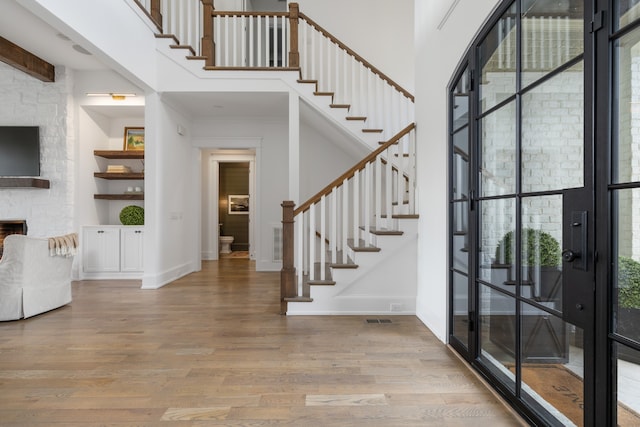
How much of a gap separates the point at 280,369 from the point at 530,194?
183 cm

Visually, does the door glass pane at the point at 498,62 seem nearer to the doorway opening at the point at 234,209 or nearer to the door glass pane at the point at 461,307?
the door glass pane at the point at 461,307

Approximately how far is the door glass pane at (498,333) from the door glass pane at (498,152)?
2.05 feet

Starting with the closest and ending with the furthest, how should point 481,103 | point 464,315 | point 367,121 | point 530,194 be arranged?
point 530,194 < point 481,103 < point 464,315 < point 367,121

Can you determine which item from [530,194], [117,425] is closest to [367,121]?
[530,194]

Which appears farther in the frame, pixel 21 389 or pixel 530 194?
Result: pixel 21 389

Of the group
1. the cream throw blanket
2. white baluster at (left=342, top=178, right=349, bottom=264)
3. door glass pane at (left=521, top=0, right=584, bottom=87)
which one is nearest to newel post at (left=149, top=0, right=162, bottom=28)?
the cream throw blanket

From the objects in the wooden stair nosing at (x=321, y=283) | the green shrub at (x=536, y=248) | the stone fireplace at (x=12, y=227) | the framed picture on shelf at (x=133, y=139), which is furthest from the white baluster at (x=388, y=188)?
the stone fireplace at (x=12, y=227)

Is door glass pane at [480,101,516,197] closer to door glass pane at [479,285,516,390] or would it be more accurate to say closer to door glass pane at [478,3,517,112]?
door glass pane at [478,3,517,112]

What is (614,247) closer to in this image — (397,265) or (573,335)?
(573,335)

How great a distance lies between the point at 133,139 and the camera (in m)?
6.11

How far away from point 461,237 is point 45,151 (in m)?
5.89

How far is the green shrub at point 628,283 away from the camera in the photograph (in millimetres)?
1192

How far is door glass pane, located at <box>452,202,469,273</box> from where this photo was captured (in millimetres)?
2545

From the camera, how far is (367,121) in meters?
5.34
